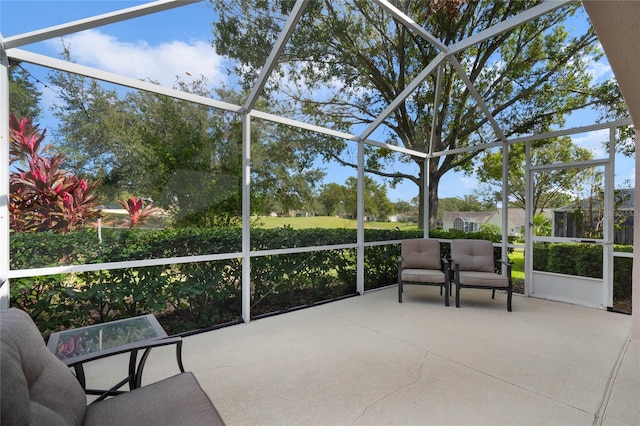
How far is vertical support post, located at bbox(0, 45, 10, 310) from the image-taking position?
7.71 feet

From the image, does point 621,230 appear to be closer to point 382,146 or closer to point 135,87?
point 382,146

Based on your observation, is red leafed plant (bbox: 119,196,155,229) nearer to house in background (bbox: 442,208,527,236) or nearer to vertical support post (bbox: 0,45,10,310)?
vertical support post (bbox: 0,45,10,310)

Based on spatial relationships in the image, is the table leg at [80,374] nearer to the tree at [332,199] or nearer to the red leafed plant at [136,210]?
the red leafed plant at [136,210]

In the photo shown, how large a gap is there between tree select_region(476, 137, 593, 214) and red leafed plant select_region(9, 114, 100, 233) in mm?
6172

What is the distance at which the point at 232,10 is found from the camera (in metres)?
3.06

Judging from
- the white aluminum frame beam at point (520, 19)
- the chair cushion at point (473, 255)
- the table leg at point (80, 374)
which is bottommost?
the table leg at point (80, 374)

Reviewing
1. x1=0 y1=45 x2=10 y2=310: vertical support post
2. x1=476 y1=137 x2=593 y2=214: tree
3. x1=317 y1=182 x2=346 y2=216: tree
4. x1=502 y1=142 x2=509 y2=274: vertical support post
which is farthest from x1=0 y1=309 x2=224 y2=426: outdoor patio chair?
x1=476 y1=137 x2=593 y2=214: tree

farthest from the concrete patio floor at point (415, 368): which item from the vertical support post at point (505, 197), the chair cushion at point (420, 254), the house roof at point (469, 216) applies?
the house roof at point (469, 216)

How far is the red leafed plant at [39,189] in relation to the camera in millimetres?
2488

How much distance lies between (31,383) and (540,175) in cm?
639

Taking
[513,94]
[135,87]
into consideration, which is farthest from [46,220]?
[513,94]

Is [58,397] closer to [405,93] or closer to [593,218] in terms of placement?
[405,93]

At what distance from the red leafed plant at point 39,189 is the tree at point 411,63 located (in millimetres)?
1920

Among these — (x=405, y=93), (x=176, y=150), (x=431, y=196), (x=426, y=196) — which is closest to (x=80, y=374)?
(x=176, y=150)
